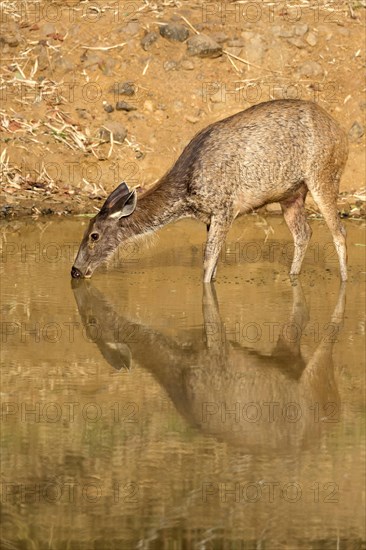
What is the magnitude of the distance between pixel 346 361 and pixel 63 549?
4.40 meters

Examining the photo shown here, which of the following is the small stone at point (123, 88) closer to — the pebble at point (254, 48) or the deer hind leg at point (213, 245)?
the pebble at point (254, 48)

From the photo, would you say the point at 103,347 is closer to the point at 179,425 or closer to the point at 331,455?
the point at 179,425

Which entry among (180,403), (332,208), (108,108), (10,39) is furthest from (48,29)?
(180,403)

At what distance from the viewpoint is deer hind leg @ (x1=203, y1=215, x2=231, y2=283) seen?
14648 millimetres

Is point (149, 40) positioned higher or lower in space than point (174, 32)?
lower

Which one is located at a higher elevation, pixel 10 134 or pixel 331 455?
pixel 10 134

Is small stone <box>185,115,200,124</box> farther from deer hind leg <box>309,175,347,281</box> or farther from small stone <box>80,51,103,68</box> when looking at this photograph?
deer hind leg <box>309,175,347,281</box>

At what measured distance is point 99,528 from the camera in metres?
8.20

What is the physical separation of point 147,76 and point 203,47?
1.02m

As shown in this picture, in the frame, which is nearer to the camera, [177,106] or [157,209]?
[157,209]

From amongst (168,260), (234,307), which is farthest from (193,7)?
(234,307)

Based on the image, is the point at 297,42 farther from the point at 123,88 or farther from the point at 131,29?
the point at 123,88

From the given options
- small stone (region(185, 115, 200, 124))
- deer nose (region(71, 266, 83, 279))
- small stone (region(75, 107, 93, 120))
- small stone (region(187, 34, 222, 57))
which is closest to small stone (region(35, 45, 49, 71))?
small stone (region(75, 107, 93, 120))

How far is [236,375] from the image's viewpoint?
36.9 feet
